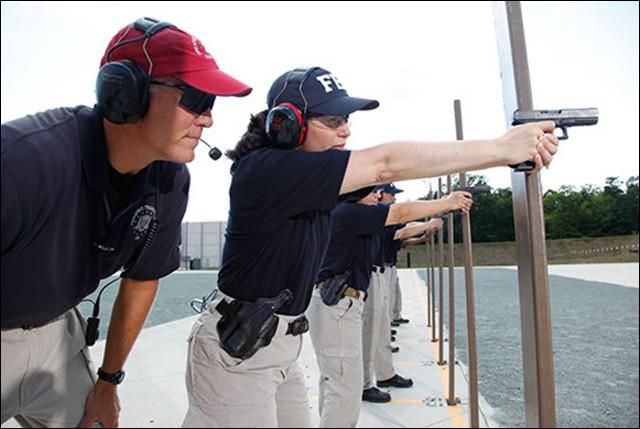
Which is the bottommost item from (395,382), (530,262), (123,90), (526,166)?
(395,382)

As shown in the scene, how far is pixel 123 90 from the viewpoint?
1.86 feet

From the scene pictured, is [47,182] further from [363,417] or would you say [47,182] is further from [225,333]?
[363,417]

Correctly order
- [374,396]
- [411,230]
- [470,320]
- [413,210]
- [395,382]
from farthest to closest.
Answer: [411,230] → [395,382] → [374,396] → [413,210] → [470,320]

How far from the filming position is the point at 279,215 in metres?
0.72

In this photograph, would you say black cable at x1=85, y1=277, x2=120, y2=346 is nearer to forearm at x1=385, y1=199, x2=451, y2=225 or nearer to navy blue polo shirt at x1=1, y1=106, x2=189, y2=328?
navy blue polo shirt at x1=1, y1=106, x2=189, y2=328

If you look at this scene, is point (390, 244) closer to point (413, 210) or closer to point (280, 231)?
point (413, 210)

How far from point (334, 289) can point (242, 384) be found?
69cm

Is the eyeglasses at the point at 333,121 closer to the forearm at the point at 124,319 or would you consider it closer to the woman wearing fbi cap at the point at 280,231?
the woman wearing fbi cap at the point at 280,231

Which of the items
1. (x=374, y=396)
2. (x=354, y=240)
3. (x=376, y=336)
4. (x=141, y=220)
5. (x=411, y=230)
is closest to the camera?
(x=141, y=220)

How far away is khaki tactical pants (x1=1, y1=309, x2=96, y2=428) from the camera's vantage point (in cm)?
59

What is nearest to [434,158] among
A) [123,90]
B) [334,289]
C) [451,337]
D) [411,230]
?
[123,90]

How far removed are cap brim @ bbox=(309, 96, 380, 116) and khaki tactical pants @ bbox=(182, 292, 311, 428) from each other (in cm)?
40

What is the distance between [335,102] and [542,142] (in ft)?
1.29

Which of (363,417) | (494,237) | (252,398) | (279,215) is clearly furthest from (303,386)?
(363,417)
